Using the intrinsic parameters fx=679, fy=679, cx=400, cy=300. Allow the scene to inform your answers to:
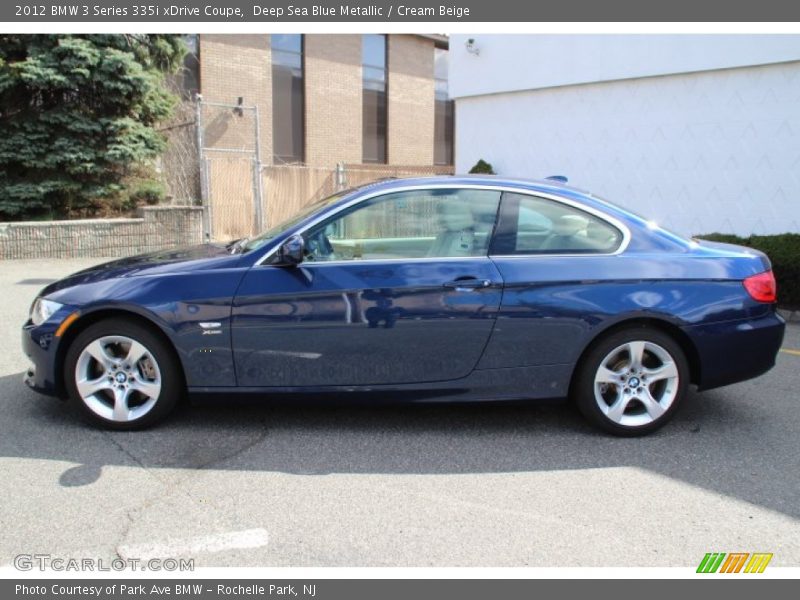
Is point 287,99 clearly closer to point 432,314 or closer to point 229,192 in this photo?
point 229,192

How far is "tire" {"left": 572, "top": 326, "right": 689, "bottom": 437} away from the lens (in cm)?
416

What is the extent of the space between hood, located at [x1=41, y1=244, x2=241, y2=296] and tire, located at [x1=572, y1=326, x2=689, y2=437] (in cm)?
230

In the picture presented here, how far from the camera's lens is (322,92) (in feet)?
68.2

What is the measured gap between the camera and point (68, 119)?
11.6m

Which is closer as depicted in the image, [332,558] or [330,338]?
[332,558]

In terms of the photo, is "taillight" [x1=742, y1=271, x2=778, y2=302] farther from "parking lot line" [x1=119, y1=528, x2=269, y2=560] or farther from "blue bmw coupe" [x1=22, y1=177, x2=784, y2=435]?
"parking lot line" [x1=119, y1=528, x2=269, y2=560]

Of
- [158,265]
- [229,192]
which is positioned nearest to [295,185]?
[229,192]

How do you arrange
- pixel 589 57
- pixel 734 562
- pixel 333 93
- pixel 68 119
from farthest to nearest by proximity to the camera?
pixel 333 93, pixel 68 119, pixel 589 57, pixel 734 562

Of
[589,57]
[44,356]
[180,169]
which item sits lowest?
[44,356]

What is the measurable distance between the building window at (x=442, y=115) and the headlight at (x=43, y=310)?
21.8m

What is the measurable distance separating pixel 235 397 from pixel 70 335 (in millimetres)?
1081

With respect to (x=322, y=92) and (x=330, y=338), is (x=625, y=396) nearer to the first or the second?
(x=330, y=338)

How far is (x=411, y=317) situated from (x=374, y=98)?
19860mm

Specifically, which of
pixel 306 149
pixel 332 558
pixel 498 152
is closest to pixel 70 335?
pixel 332 558
